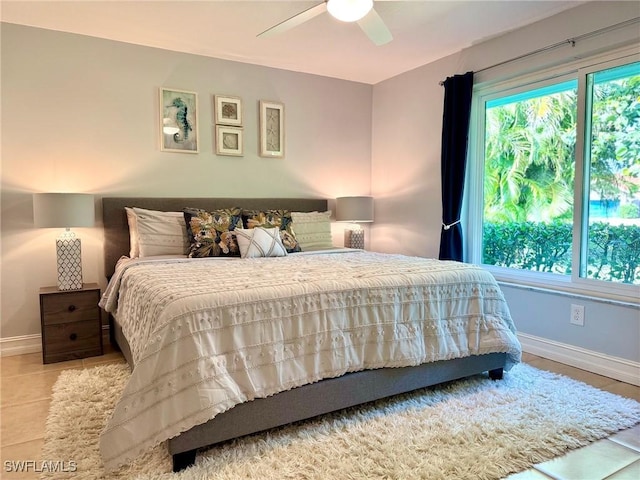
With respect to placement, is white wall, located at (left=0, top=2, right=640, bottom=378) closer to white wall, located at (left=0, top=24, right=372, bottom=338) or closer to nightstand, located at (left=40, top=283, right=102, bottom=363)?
white wall, located at (left=0, top=24, right=372, bottom=338)

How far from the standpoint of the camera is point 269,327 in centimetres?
195

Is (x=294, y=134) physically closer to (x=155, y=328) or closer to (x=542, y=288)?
(x=542, y=288)

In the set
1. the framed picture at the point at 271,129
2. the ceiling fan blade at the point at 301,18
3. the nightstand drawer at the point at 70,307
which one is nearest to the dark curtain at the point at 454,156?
the framed picture at the point at 271,129

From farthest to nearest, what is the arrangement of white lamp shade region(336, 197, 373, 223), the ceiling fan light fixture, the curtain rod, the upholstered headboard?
white lamp shade region(336, 197, 373, 223) → the upholstered headboard → the curtain rod → the ceiling fan light fixture

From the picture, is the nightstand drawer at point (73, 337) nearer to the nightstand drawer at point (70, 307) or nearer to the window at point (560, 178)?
the nightstand drawer at point (70, 307)

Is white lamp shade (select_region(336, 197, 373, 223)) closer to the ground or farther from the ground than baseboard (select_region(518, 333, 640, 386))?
farther from the ground

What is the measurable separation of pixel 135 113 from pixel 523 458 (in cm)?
363

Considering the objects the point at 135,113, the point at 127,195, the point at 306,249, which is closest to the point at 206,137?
the point at 135,113

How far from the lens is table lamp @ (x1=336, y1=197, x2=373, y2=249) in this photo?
4.45 metres

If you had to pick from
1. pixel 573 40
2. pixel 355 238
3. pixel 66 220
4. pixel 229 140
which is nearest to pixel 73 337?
pixel 66 220

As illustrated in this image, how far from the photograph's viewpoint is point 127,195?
144 inches

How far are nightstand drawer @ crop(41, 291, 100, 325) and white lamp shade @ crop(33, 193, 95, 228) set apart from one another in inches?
20.2

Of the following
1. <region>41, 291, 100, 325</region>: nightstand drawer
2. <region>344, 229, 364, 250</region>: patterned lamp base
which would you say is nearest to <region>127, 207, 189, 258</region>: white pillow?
<region>41, 291, 100, 325</region>: nightstand drawer

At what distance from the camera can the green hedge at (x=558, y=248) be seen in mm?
2850
